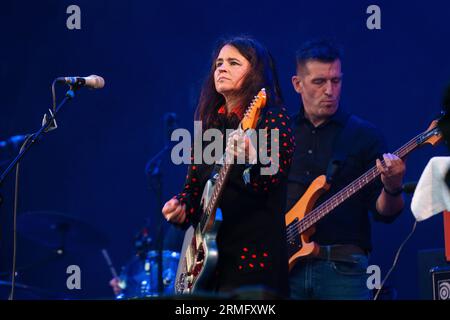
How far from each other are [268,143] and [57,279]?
3821 mm

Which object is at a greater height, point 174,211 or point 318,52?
point 318,52

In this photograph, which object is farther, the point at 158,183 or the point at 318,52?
the point at 158,183

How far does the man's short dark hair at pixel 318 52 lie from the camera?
15.1ft

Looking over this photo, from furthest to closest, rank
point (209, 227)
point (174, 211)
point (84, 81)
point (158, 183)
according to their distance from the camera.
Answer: point (158, 183) < point (84, 81) < point (174, 211) < point (209, 227)

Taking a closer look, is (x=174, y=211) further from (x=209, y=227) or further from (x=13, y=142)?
(x=13, y=142)

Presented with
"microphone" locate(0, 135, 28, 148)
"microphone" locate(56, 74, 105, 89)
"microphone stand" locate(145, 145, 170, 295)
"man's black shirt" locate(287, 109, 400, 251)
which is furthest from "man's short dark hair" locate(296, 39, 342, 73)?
"microphone" locate(0, 135, 28, 148)

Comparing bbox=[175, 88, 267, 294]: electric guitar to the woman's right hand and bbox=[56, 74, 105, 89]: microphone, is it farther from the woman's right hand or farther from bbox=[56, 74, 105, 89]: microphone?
bbox=[56, 74, 105, 89]: microphone

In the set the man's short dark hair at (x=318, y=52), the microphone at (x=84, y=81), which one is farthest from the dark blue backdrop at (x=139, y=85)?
the microphone at (x=84, y=81)

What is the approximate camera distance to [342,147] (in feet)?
14.2

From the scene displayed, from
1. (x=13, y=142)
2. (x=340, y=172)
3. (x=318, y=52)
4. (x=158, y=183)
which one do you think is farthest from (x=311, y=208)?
(x=13, y=142)

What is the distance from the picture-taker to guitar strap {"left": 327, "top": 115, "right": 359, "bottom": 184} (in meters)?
4.25

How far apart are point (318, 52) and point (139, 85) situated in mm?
1777

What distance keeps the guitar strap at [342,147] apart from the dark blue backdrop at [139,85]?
668mm

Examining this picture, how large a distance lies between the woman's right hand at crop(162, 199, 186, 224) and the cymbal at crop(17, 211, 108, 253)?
2293 millimetres
